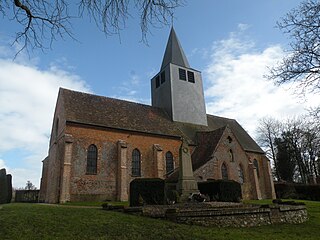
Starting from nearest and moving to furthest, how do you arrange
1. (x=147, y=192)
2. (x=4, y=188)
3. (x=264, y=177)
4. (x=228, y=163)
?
(x=147, y=192)
(x=4, y=188)
(x=228, y=163)
(x=264, y=177)

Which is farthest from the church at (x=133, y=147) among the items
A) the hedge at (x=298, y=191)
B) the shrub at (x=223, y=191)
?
the shrub at (x=223, y=191)

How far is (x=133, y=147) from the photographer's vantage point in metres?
25.7

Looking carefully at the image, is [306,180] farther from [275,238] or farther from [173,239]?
[173,239]

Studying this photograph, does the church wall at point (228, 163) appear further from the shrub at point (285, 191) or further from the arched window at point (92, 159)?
the arched window at point (92, 159)

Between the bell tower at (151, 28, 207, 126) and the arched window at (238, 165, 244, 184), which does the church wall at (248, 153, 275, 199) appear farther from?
the bell tower at (151, 28, 207, 126)

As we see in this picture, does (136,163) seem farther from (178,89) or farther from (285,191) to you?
(285,191)

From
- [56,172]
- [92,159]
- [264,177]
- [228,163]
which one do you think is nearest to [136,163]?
[92,159]

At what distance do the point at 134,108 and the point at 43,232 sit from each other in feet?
77.0

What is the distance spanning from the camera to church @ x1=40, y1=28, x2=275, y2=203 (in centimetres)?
2253

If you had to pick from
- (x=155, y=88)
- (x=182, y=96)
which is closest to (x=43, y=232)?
(x=182, y=96)

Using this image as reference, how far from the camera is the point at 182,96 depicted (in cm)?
3272

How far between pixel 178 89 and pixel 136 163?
38.3 feet

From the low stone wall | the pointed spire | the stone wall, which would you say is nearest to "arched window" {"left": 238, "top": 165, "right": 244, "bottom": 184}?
the pointed spire

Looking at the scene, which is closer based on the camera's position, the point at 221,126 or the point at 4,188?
the point at 4,188
